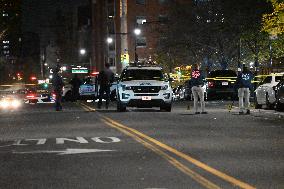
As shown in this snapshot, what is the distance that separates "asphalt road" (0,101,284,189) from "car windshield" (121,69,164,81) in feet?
41.1

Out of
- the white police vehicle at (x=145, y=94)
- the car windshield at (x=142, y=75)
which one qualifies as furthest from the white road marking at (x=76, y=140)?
the car windshield at (x=142, y=75)

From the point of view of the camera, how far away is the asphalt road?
11.5 meters

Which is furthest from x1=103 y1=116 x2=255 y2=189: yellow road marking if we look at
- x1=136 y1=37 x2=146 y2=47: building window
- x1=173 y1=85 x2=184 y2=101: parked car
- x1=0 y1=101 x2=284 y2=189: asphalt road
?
x1=136 y1=37 x2=146 y2=47: building window

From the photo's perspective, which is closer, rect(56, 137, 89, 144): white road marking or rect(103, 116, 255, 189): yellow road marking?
rect(103, 116, 255, 189): yellow road marking

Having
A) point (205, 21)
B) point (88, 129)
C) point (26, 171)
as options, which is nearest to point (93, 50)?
point (205, 21)

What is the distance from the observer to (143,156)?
15188 millimetres

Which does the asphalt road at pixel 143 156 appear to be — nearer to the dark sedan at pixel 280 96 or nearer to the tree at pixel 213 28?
the dark sedan at pixel 280 96

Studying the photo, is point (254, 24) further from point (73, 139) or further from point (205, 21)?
point (73, 139)

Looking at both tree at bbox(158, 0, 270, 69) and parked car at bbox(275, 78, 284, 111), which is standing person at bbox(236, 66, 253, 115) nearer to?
parked car at bbox(275, 78, 284, 111)

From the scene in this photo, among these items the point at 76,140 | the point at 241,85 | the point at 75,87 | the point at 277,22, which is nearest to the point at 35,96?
the point at 75,87

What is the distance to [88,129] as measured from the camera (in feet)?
78.5

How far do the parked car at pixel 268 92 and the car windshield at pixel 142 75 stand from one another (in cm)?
443

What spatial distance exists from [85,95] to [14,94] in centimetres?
851

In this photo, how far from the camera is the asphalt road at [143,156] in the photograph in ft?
37.7
